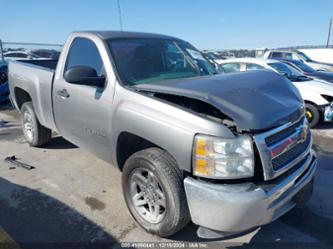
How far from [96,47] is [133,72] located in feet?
2.02

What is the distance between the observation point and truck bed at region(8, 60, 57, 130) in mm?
3879

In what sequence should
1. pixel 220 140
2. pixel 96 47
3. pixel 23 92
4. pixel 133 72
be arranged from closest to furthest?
pixel 220 140
pixel 133 72
pixel 96 47
pixel 23 92

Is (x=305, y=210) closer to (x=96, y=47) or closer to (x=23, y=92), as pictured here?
(x=96, y=47)

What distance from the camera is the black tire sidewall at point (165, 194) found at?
229 centimetres

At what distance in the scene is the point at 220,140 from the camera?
202 cm

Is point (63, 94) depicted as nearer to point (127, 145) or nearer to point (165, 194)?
point (127, 145)

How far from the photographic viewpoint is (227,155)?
2025 mm

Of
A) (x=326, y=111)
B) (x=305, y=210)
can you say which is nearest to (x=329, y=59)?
(x=326, y=111)

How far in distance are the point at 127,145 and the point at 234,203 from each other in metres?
1.29

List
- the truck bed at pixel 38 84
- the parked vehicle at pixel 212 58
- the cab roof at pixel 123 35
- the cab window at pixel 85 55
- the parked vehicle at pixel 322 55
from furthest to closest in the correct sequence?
1. the parked vehicle at pixel 322 55
2. the parked vehicle at pixel 212 58
3. the truck bed at pixel 38 84
4. the cab roof at pixel 123 35
5. the cab window at pixel 85 55

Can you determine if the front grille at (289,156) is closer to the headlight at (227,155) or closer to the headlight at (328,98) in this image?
the headlight at (227,155)

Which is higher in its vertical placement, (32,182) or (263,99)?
(263,99)

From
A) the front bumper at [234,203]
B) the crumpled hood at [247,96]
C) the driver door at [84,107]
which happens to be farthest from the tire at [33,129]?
the front bumper at [234,203]

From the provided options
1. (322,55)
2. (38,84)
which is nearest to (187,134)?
Result: (38,84)
